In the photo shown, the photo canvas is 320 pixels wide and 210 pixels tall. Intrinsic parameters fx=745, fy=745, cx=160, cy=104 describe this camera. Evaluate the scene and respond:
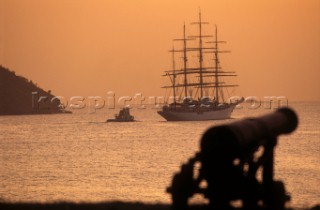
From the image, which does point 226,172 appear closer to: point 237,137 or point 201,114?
point 237,137

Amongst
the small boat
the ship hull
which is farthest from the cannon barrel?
the small boat

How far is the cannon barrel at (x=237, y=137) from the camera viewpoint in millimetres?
7801

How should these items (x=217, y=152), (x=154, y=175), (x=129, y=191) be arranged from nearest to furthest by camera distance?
(x=217, y=152) < (x=129, y=191) < (x=154, y=175)

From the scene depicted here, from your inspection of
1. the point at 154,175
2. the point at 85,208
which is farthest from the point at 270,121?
the point at 154,175

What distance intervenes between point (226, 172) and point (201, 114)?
142113 mm

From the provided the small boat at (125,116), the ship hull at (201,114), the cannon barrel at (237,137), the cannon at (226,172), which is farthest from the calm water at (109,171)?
the small boat at (125,116)

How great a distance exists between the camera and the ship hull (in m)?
148

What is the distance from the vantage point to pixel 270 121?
386 inches

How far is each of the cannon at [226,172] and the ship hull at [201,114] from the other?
452 ft

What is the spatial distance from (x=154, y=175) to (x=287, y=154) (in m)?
28.0

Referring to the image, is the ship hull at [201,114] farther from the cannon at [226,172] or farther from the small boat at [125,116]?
the cannon at [226,172]

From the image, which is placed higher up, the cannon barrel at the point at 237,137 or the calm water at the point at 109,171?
the cannon barrel at the point at 237,137

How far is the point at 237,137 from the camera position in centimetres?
785

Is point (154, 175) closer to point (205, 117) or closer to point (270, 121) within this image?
point (270, 121)
